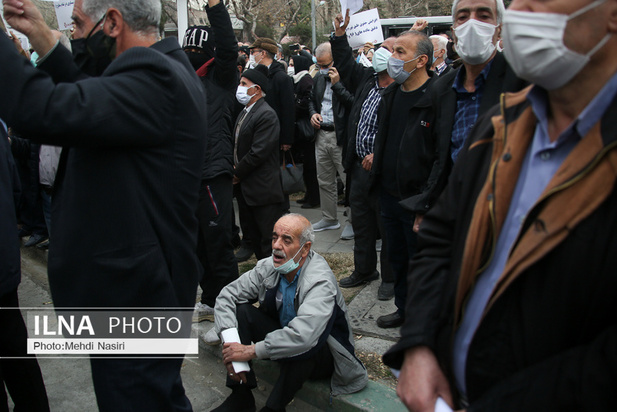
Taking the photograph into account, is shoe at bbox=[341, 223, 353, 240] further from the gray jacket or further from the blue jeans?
the gray jacket

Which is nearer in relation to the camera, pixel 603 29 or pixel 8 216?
pixel 603 29

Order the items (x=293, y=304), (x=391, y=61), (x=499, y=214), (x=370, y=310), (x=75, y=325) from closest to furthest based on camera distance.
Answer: (x=499, y=214) < (x=75, y=325) < (x=293, y=304) < (x=391, y=61) < (x=370, y=310)

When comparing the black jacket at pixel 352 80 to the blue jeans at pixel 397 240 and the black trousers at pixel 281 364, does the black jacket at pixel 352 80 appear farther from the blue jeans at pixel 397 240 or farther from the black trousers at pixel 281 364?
the black trousers at pixel 281 364

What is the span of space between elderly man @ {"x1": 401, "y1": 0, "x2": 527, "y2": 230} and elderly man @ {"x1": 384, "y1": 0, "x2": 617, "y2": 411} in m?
1.55

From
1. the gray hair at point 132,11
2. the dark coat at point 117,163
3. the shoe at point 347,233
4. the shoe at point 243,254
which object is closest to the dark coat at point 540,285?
the dark coat at point 117,163

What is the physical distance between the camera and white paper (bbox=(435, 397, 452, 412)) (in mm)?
1251

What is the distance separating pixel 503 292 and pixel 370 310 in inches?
121

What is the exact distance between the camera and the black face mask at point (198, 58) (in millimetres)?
3895

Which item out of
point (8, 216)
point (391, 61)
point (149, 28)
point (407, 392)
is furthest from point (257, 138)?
point (407, 392)

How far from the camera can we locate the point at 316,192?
7.66 m

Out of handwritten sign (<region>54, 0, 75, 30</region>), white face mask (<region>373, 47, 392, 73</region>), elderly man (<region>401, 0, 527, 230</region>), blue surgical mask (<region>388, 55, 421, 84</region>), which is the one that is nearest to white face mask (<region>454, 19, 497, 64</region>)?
elderly man (<region>401, 0, 527, 230</region>)

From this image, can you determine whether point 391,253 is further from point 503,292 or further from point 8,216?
point 503,292

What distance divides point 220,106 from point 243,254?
215cm

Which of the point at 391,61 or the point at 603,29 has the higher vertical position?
the point at 603,29
